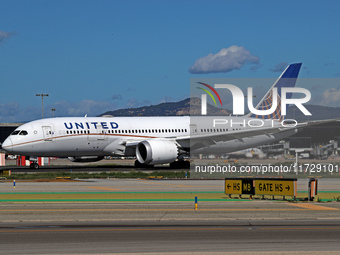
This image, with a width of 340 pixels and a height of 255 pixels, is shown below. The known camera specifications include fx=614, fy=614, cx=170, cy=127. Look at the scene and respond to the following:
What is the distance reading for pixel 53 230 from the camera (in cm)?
1855

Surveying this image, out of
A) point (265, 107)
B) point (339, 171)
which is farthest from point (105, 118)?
point (339, 171)

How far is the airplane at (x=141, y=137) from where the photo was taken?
5309cm

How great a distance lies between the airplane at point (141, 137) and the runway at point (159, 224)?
760 inches

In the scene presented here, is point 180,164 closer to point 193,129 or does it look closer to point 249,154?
point 193,129

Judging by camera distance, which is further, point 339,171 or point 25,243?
point 339,171

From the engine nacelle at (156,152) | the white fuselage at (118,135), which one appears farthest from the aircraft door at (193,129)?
the engine nacelle at (156,152)

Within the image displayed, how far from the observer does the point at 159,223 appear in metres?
20.3

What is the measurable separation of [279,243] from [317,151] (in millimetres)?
42923

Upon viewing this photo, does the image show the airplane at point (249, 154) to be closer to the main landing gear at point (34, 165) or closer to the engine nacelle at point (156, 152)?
the engine nacelle at point (156, 152)

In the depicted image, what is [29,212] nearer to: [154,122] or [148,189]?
[148,189]

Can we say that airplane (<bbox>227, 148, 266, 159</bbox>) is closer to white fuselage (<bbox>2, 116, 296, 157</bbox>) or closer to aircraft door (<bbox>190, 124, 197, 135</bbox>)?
white fuselage (<bbox>2, 116, 296, 157</bbox>)

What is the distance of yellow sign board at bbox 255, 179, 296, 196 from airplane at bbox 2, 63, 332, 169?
77.1 ft

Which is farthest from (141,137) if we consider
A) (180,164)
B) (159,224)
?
(159,224)

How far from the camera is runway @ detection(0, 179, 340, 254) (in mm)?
15492
